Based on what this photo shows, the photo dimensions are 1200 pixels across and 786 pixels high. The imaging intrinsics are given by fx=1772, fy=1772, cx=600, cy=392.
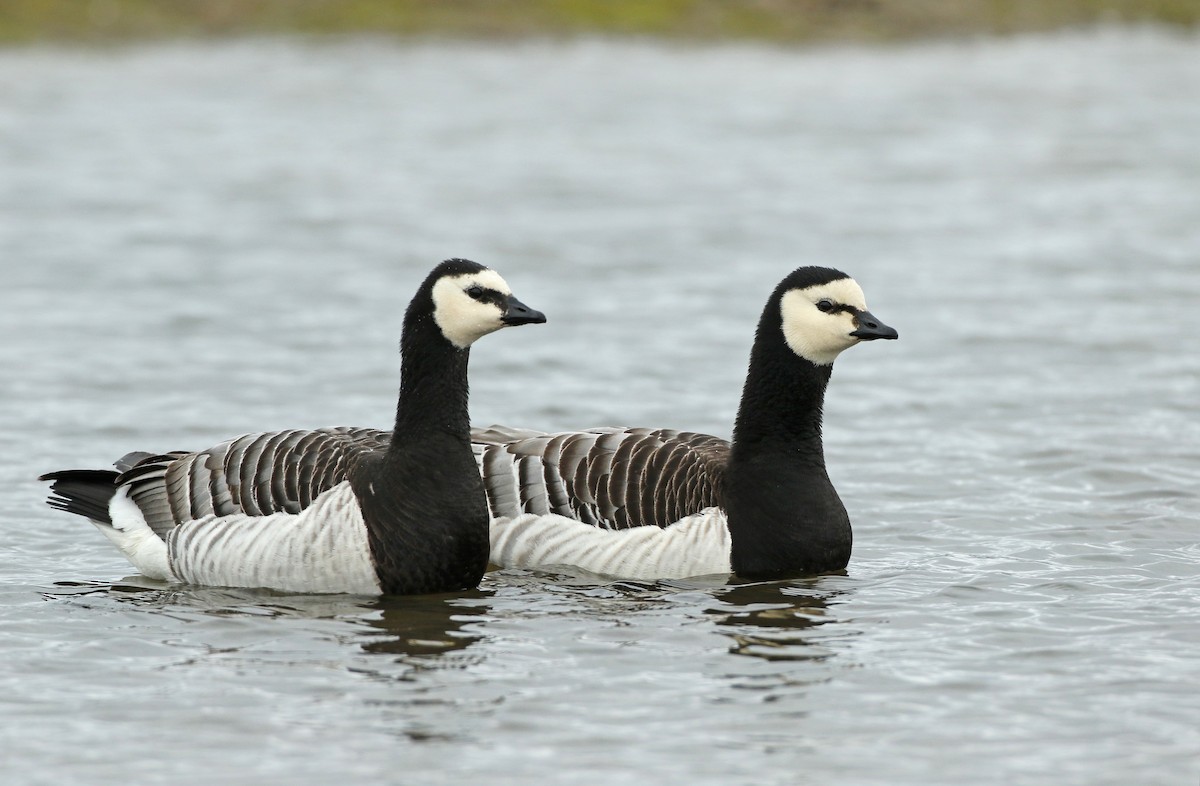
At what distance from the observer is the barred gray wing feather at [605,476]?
1101 centimetres

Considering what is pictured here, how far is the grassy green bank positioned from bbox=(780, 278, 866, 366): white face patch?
3077cm

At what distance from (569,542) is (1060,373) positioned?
8022 mm

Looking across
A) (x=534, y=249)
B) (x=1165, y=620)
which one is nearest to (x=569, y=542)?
(x=1165, y=620)

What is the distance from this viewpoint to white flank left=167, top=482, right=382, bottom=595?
34.2ft

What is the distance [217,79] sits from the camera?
37875 millimetres

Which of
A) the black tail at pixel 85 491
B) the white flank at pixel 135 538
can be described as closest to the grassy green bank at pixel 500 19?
the black tail at pixel 85 491

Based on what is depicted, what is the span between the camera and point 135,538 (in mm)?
11008

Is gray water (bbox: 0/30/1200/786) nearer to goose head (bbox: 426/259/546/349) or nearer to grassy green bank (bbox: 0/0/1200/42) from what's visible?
grassy green bank (bbox: 0/0/1200/42)

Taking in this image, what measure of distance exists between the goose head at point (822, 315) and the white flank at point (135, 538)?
412 cm

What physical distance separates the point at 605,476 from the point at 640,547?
53 centimetres

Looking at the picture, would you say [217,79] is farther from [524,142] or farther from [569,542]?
[569,542]

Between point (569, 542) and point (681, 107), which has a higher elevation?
point (681, 107)

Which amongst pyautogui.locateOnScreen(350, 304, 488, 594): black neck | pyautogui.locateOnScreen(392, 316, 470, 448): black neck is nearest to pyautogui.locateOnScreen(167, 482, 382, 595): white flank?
pyautogui.locateOnScreen(350, 304, 488, 594): black neck

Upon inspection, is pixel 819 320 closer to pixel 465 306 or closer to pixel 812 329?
pixel 812 329
